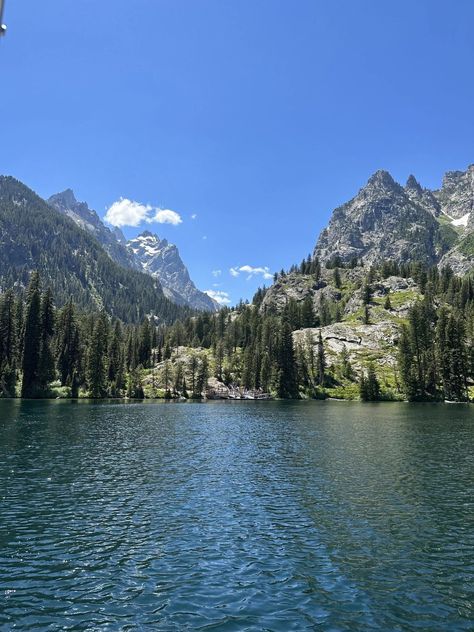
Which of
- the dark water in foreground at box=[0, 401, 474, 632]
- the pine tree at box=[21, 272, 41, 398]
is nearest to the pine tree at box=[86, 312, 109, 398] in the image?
the pine tree at box=[21, 272, 41, 398]

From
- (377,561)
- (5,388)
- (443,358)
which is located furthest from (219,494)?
(443,358)

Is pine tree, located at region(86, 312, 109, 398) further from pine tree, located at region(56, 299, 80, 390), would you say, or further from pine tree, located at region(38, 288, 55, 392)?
pine tree, located at region(38, 288, 55, 392)

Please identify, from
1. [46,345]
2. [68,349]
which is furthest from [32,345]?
[68,349]

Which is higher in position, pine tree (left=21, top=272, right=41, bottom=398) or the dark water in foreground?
pine tree (left=21, top=272, right=41, bottom=398)

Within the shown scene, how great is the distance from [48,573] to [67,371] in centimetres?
16685

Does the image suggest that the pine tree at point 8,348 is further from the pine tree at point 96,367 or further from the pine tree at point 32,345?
the pine tree at point 96,367

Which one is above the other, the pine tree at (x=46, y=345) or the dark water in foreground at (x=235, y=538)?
the pine tree at (x=46, y=345)

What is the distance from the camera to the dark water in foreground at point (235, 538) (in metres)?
19.5

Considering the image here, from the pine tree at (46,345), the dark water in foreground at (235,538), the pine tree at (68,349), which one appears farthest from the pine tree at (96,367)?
the dark water in foreground at (235,538)

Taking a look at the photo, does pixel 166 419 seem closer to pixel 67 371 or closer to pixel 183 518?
pixel 183 518

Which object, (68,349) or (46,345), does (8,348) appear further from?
(68,349)

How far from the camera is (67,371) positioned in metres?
180

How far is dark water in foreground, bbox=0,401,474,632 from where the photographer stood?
19516 millimetres

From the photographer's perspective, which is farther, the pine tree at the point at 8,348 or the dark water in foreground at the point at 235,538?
the pine tree at the point at 8,348
